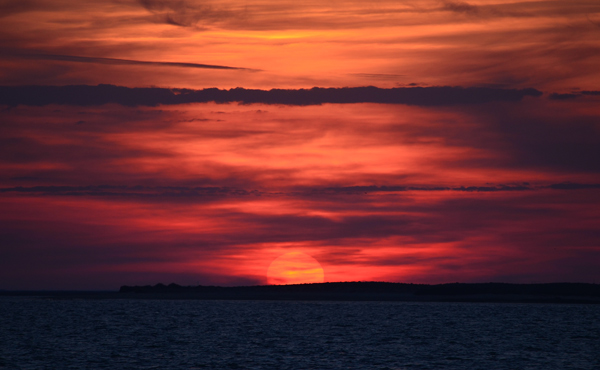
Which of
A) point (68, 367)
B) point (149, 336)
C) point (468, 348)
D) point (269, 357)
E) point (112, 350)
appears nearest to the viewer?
point (68, 367)

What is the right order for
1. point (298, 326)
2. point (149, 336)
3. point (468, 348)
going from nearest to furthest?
point (468, 348) → point (149, 336) → point (298, 326)

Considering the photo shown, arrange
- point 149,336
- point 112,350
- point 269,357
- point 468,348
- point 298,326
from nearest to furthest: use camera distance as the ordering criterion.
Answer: point 269,357, point 112,350, point 468,348, point 149,336, point 298,326

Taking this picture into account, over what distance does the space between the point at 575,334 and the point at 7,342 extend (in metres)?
73.7

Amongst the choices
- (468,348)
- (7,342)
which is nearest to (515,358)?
(468,348)

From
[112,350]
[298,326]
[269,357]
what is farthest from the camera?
[298,326]

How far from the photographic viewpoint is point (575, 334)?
9625cm

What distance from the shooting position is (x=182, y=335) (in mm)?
91688

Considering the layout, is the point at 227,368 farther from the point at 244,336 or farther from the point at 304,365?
the point at 244,336

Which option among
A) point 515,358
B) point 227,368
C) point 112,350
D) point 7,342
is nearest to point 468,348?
point 515,358

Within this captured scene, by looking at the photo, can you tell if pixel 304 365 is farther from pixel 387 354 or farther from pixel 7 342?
pixel 7 342

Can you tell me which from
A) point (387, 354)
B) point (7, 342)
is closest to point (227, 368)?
point (387, 354)

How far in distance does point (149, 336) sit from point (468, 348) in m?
40.1

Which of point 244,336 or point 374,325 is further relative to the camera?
point 374,325

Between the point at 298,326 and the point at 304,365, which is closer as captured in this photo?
the point at 304,365
